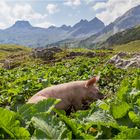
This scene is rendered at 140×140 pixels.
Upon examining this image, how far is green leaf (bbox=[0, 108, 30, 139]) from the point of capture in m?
3.59

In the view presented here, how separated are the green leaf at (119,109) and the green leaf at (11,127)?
131cm

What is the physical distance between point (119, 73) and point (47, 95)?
11.7 m

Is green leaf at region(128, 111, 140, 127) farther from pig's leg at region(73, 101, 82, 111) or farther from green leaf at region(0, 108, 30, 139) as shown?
pig's leg at region(73, 101, 82, 111)

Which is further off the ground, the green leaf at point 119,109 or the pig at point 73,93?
the green leaf at point 119,109

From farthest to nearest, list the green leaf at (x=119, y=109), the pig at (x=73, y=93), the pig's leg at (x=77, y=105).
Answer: the pig's leg at (x=77, y=105), the pig at (x=73, y=93), the green leaf at (x=119, y=109)

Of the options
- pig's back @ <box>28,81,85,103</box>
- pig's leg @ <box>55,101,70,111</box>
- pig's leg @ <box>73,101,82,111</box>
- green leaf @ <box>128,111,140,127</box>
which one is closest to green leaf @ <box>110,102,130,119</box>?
green leaf @ <box>128,111,140,127</box>

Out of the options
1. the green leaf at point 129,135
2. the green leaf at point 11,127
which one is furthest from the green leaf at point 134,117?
the green leaf at point 11,127

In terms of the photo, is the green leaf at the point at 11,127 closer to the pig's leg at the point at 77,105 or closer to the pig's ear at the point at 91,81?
the pig's ear at the point at 91,81

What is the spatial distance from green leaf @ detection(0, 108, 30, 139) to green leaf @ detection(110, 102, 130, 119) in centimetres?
131

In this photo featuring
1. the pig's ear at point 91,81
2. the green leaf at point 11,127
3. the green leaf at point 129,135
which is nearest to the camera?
the green leaf at point 129,135

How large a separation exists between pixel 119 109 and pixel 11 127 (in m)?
1.49

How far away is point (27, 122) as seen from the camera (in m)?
4.11

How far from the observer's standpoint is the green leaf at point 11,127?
3.59 meters

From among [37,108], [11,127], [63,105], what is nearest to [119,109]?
[37,108]
